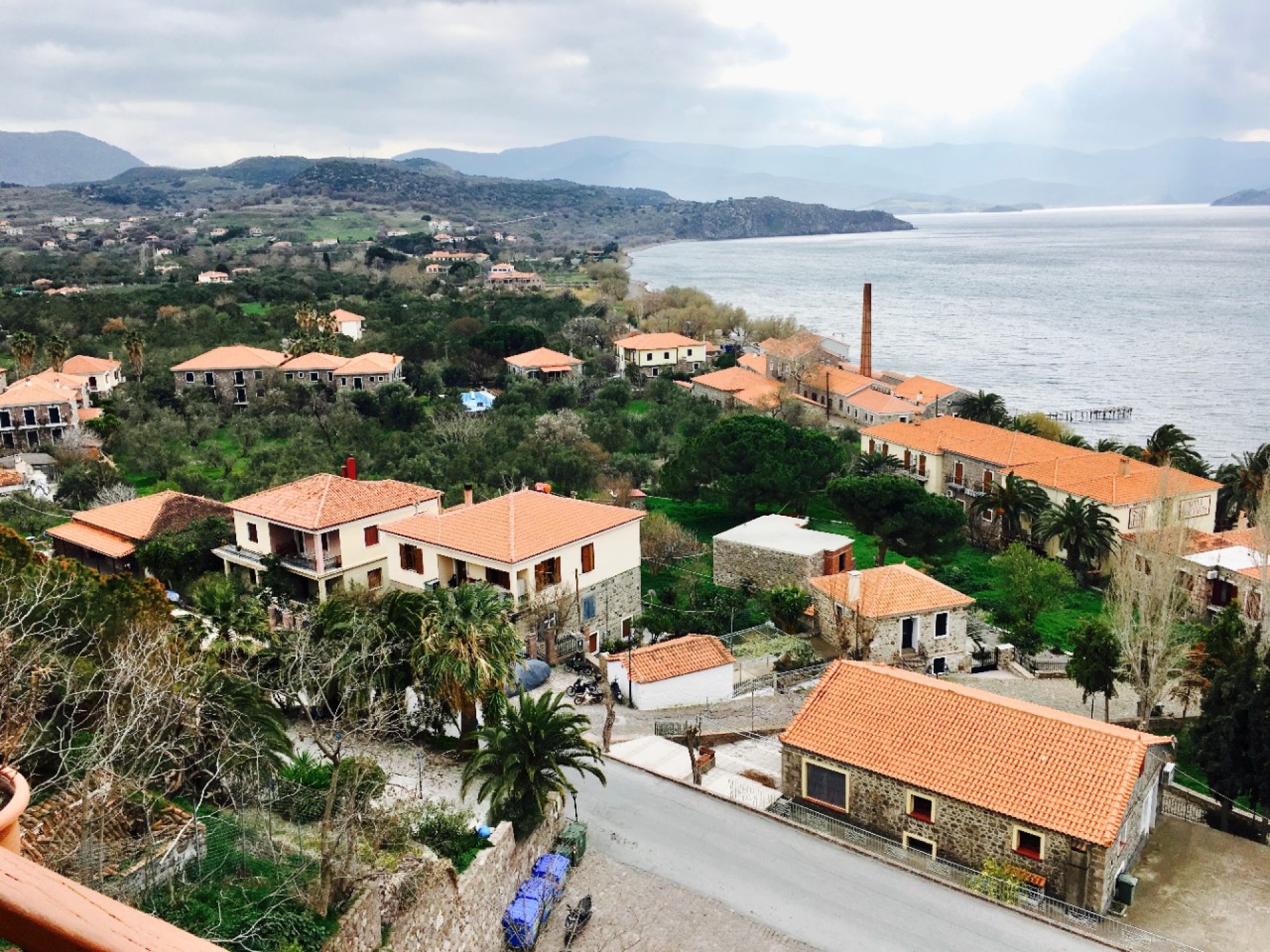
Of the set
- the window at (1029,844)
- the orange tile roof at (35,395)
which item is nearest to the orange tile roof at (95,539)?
the orange tile roof at (35,395)

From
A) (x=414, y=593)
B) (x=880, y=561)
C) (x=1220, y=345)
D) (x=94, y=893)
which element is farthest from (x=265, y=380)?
(x=1220, y=345)

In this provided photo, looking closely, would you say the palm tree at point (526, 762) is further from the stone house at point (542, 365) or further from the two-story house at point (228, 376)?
the stone house at point (542, 365)

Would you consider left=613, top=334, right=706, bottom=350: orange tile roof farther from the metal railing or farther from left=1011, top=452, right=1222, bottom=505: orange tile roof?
the metal railing

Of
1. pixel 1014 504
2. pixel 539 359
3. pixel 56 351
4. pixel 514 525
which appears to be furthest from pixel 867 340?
pixel 514 525

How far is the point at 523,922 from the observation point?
1612 cm

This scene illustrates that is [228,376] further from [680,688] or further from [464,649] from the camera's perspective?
[464,649]

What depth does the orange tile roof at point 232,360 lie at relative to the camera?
63.4 meters

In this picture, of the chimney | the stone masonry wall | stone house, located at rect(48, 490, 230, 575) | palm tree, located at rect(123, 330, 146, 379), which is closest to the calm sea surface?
the chimney

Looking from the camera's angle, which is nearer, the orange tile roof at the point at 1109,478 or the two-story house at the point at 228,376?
the orange tile roof at the point at 1109,478

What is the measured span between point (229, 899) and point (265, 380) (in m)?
54.1

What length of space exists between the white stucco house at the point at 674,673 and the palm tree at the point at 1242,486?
26.7 metres

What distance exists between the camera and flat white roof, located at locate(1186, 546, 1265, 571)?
35.5 meters

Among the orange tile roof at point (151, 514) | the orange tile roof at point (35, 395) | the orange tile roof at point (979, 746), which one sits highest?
the orange tile roof at point (35, 395)

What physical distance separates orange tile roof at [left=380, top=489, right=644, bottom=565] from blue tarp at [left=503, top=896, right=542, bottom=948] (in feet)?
38.3
